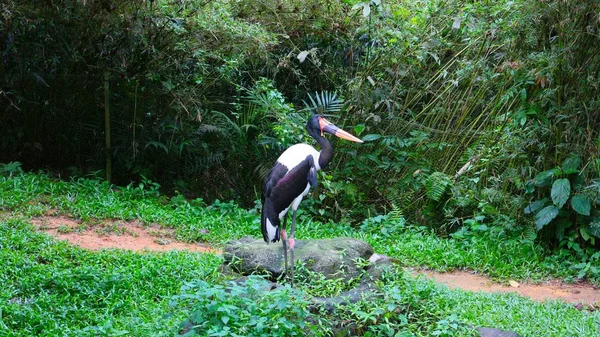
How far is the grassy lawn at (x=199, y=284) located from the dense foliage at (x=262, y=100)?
2.03ft

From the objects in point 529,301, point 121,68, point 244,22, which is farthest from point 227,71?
point 529,301

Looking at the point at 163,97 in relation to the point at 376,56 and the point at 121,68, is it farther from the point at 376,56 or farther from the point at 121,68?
the point at 376,56

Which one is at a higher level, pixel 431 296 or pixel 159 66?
pixel 159 66

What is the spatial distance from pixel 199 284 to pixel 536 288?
3.42 m

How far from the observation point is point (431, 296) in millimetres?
5316

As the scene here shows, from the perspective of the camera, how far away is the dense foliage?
8.20 metres

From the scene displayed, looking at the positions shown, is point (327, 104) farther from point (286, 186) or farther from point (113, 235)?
point (286, 186)

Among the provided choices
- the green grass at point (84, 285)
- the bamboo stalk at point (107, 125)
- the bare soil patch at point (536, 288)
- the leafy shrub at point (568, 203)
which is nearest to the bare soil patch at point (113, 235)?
the green grass at point (84, 285)

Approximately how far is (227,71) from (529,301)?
15.2 ft

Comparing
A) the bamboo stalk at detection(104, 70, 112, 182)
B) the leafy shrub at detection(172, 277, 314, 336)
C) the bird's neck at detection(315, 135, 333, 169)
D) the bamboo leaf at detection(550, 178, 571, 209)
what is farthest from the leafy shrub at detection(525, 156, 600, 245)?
the bamboo stalk at detection(104, 70, 112, 182)

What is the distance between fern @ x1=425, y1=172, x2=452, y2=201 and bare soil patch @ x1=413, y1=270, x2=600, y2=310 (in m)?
1.44

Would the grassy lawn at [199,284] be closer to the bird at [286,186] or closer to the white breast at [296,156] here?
the bird at [286,186]

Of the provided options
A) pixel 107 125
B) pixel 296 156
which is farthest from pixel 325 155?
pixel 107 125

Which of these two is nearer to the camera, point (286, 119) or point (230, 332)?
point (230, 332)
